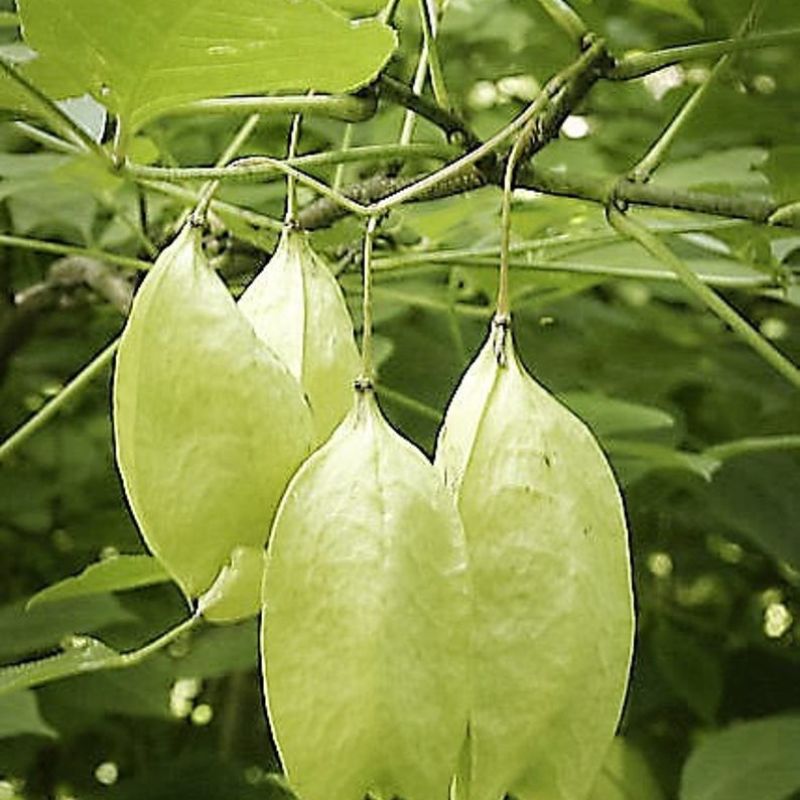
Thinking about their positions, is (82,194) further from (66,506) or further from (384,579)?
(384,579)

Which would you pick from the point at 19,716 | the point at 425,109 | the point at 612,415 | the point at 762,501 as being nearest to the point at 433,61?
the point at 425,109

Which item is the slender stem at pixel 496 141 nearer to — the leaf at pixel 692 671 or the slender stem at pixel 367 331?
the slender stem at pixel 367 331

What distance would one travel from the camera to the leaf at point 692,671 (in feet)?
4.99

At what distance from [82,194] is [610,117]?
587 mm

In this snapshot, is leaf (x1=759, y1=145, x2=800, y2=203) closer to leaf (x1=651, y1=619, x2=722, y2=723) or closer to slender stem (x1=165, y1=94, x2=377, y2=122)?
slender stem (x1=165, y1=94, x2=377, y2=122)

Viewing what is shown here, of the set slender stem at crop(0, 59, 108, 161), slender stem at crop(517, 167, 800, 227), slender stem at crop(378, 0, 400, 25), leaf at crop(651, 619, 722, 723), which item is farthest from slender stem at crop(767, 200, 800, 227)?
leaf at crop(651, 619, 722, 723)

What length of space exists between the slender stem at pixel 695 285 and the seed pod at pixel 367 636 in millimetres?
204

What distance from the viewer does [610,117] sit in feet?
5.54

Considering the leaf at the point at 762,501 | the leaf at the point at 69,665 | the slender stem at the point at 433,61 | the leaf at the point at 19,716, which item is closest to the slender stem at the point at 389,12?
the slender stem at the point at 433,61

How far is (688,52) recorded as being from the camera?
0.77 m

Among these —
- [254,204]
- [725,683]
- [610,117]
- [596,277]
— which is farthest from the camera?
[610,117]

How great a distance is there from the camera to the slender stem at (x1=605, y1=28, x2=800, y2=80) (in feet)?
2.56

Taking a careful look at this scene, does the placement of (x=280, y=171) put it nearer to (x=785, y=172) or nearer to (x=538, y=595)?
(x=538, y=595)

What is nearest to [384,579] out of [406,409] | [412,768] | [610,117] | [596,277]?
[412,768]
